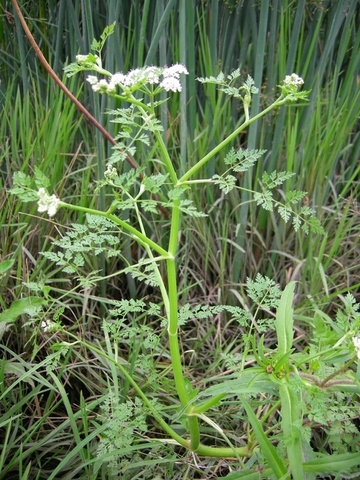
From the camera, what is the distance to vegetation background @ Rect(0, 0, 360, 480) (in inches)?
49.3

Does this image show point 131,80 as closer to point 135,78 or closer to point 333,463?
point 135,78

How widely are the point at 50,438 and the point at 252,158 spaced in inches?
26.6

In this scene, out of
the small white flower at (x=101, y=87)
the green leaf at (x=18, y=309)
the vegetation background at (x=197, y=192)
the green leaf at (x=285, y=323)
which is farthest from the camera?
the vegetation background at (x=197, y=192)

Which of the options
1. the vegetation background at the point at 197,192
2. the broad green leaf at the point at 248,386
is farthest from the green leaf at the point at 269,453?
the vegetation background at the point at 197,192

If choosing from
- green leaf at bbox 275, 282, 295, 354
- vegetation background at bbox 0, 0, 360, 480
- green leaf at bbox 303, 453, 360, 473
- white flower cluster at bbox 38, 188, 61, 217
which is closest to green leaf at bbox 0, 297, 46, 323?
vegetation background at bbox 0, 0, 360, 480

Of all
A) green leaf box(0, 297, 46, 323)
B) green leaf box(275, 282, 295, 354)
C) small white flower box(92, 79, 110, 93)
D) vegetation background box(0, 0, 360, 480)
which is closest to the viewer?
small white flower box(92, 79, 110, 93)

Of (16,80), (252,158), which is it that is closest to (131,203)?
(252,158)

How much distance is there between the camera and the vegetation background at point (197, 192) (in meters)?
1.25

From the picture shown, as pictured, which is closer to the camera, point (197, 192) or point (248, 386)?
point (248, 386)

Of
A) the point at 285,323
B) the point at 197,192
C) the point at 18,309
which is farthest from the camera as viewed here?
the point at 197,192

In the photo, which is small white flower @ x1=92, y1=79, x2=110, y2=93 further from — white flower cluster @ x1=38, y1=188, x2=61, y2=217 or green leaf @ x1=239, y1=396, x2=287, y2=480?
green leaf @ x1=239, y1=396, x2=287, y2=480

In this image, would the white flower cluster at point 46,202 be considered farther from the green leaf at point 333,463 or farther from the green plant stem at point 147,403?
the green leaf at point 333,463

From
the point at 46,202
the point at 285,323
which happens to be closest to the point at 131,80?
the point at 46,202

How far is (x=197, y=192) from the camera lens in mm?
1607
